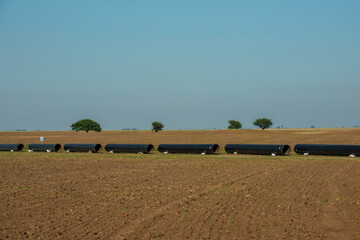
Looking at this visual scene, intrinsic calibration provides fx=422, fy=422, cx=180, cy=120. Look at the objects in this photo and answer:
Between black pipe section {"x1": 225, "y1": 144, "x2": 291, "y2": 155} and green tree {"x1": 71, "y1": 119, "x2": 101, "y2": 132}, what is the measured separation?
10142 cm

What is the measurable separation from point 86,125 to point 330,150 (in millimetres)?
107903

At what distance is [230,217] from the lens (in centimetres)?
1123

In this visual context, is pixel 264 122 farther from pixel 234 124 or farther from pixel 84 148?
pixel 84 148

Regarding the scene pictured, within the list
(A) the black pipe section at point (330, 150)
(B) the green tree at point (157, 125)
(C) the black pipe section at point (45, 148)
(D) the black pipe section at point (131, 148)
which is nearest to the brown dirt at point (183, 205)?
(A) the black pipe section at point (330, 150)

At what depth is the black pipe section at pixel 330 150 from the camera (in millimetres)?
31422

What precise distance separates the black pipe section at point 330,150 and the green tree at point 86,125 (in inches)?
4122

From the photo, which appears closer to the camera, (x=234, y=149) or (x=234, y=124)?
(x=234, y=149)

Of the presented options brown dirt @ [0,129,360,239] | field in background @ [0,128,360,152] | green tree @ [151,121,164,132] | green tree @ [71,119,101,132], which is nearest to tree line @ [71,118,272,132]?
green tree @ [71,119,101,132]

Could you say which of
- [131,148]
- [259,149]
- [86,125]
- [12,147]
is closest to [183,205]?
[259,149]

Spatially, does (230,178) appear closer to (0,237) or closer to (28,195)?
(28,195)

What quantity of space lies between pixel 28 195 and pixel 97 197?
8.57 ft

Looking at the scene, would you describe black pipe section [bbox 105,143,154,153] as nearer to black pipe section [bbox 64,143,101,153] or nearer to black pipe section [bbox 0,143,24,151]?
black pipe section [bbox 64,143,101,153]

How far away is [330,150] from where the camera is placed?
107 ft

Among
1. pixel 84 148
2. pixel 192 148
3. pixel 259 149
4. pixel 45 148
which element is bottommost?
pixel 259 149
